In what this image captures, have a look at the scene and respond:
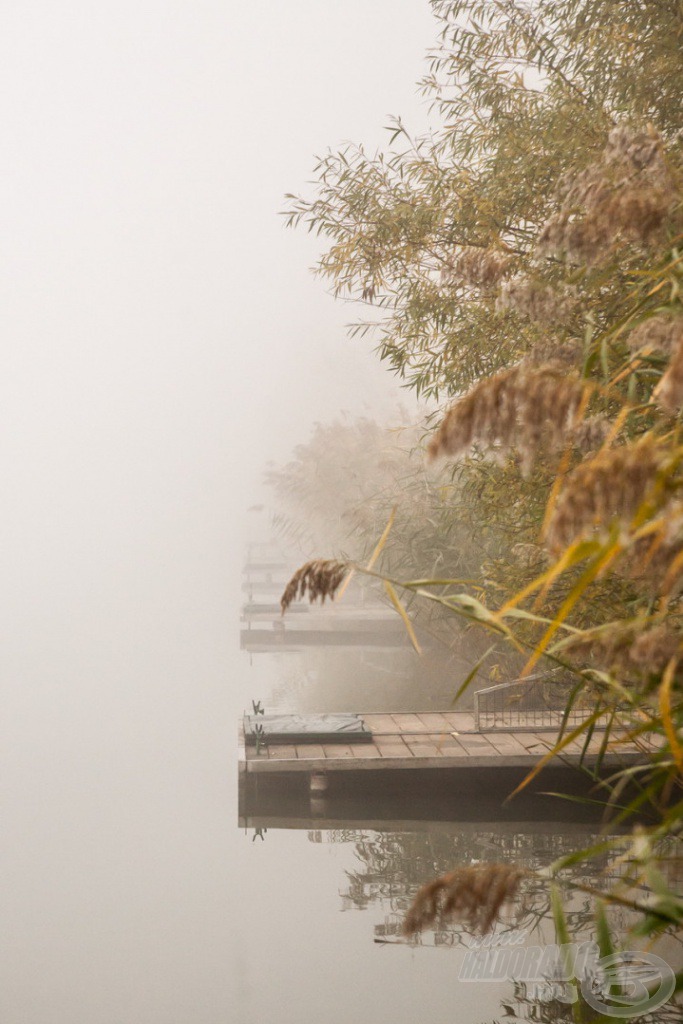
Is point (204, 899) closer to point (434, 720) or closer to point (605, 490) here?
point (434, 720)

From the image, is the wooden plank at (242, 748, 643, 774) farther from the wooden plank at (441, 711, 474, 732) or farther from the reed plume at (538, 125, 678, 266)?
the reed plume at (538, 125, 678, 266)

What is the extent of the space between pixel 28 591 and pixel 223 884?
1454 cm

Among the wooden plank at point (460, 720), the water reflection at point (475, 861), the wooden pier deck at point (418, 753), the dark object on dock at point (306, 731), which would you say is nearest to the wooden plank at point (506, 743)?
the wooden pier deck at point (418, 753)

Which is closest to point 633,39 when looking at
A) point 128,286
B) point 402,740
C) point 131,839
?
point 402,740

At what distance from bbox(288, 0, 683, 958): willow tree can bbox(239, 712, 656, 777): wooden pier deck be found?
761 millimetres

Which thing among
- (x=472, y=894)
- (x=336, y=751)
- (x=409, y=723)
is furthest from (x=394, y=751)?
(x=472, y=894)

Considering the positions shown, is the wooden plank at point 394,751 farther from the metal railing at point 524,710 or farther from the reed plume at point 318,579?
the reed plume at point 318,579

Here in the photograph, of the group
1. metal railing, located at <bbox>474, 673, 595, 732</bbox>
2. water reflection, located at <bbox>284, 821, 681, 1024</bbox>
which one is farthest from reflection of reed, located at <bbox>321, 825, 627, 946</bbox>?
metal railing, located at <bbox>474, 673, 595, 732</bbox>

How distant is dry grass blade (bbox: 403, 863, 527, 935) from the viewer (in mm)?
1011

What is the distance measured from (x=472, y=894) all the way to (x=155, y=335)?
3728cm

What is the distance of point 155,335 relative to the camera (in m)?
37.2

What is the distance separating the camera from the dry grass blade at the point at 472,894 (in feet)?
3.32

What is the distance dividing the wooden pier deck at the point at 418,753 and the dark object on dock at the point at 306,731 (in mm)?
36

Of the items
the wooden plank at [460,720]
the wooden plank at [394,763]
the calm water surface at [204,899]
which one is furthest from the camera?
the wooden plank at [460,720]
